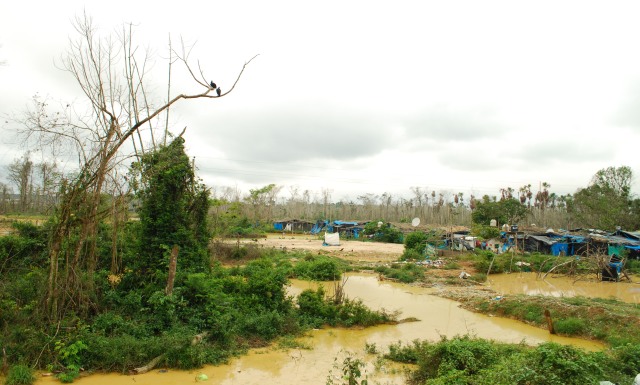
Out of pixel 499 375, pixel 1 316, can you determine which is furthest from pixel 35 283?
pixel 499 375

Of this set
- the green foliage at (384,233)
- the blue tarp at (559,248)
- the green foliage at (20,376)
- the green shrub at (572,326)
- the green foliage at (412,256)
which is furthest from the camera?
the green foliage at (384,233)

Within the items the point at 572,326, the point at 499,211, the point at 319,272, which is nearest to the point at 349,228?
the point at 499,211

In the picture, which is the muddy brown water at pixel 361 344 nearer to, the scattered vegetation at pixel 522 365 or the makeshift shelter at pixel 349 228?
the scattered vegetation at pixel 522 365

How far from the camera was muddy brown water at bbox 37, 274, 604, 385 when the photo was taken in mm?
7219

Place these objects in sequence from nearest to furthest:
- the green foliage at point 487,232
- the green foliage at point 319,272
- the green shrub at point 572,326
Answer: the green shrub at point 572,326 < the green foliage at point 319,272 < the green foliage at point 487,232

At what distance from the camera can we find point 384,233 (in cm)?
4466

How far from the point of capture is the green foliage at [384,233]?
44.1 metres

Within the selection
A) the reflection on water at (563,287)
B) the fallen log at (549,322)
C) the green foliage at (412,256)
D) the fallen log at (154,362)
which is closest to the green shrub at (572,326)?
the fallen log at (549,322)

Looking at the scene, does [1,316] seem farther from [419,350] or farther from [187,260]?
[419,350]

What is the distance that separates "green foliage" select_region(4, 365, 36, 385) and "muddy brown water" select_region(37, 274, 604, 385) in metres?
0.18

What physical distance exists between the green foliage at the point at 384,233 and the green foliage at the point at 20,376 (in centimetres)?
3957

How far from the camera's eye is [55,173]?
8070 mm

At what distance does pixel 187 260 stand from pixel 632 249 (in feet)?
96.0

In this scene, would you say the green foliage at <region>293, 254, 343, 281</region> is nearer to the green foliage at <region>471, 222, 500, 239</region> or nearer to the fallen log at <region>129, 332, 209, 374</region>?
the fallen log at <region>129, 332, 209, 374</region>
